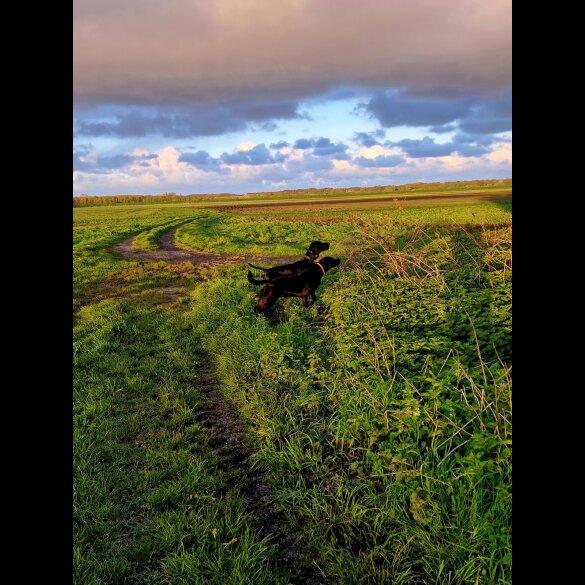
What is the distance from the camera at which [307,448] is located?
407 cm

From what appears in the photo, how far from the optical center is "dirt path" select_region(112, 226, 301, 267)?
1639cm

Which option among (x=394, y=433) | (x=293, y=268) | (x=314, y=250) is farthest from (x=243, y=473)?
(x=314, y=250)

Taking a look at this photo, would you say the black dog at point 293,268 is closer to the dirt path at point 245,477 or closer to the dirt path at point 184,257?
the dirt path at point 245,477

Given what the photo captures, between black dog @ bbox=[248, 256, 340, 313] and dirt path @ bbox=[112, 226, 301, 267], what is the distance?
22.8 feet

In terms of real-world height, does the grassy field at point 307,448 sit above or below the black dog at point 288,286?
below

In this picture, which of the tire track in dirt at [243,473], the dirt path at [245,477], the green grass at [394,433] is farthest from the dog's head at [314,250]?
the dirt path at [245,477]

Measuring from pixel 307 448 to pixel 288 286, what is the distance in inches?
176

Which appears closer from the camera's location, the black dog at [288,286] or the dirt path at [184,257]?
the black dog at [288,286]

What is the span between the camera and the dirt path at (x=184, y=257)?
53.8ft

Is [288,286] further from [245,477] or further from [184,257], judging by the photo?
[184,257]

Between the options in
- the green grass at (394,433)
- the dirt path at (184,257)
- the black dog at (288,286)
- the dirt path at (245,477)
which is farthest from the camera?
the dirt path at (184,257)

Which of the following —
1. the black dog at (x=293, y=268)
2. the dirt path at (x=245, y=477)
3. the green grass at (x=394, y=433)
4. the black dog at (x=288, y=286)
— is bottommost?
the dirt path at (x=245, y=477)

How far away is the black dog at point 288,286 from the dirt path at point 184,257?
6946 mm
